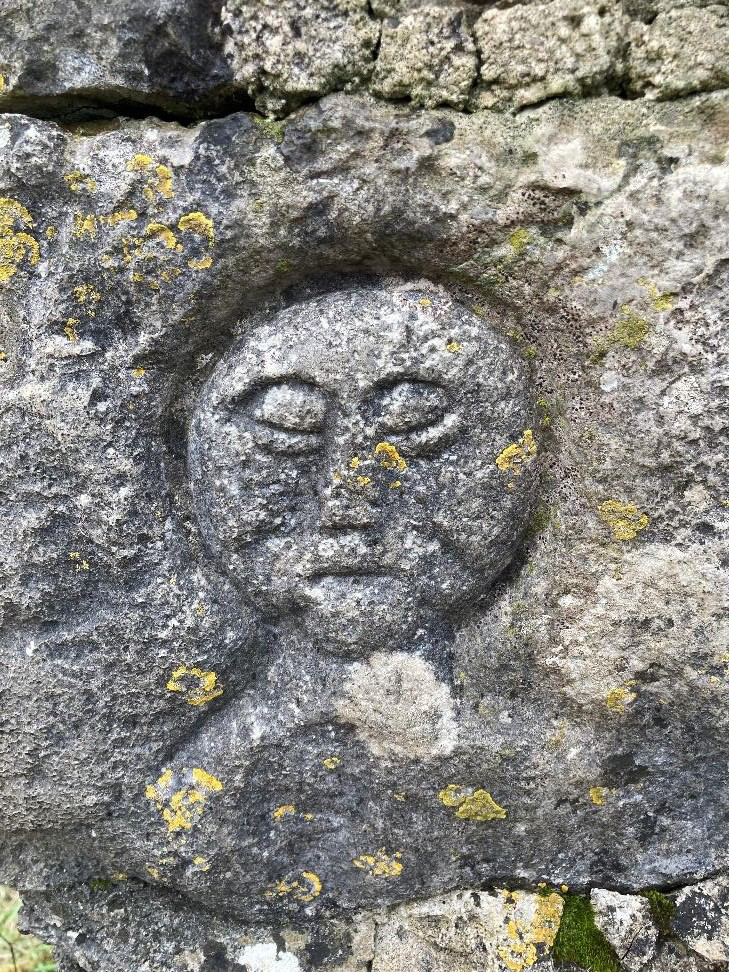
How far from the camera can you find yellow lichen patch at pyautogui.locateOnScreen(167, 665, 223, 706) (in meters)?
1.18

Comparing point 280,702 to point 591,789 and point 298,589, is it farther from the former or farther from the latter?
point 591,789

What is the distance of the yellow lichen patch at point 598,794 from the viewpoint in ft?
4.07

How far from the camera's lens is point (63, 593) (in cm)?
114

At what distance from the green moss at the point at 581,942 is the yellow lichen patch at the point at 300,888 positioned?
1.27ft

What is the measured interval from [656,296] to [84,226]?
723 mm

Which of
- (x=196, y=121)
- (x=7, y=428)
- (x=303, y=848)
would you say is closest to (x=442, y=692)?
(x=303, y=848)

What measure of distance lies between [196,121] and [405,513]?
1.89ft

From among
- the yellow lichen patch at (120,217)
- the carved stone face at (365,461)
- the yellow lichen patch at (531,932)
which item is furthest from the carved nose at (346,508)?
the yellow lichen patch at (531,932)

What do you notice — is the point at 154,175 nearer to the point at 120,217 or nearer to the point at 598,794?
the point at 120,217

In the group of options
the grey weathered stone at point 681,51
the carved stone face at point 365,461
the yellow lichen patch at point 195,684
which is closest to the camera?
the grey weathered stone at point 681,51

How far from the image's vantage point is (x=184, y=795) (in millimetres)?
1219

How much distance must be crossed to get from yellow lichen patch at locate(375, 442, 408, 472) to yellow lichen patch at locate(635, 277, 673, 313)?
1.21ft

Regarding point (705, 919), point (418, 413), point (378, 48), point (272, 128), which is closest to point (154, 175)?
point (272, 128)

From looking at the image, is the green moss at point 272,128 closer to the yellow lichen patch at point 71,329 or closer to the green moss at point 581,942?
the yellow lichen patch at point 71,329
